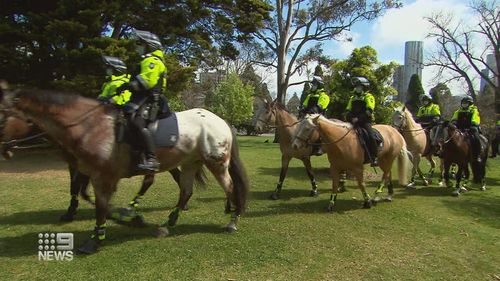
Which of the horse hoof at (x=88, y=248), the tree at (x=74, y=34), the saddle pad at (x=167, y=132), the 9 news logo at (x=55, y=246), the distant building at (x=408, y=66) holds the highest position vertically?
the distant building at (x=408, y=66)

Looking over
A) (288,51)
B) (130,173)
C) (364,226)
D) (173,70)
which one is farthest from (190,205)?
(288,51)

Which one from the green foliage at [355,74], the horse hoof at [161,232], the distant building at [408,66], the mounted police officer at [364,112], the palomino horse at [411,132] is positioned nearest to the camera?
the horse hoof at [161,232]

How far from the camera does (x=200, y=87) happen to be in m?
53.3

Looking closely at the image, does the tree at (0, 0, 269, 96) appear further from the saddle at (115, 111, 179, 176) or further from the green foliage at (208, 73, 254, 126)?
the green foliage at (208, 73, 254, 126)

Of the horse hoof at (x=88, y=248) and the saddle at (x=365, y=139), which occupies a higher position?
the saddle at (x=365, y=139)

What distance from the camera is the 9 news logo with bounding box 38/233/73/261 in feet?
16.5

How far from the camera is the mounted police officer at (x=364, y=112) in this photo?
8164 mm

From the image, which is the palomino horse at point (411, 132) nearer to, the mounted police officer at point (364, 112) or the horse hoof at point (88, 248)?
the mounted police officer at point (364, 112)

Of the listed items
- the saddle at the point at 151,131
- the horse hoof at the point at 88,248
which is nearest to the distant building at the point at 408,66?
the saddle at the point at 151,131

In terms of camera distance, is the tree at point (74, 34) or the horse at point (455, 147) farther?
the tree at point (74, 34)

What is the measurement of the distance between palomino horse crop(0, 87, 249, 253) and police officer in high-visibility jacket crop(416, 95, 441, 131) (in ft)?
26.3

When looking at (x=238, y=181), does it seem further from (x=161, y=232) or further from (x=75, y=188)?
(x=75, y=188)

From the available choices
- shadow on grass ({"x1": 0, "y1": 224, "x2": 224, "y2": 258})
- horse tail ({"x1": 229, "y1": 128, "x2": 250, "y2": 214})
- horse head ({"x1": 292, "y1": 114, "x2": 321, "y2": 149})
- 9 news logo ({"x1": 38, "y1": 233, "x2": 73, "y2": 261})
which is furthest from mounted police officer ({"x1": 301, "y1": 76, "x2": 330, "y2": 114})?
9 news logo ({"x1": 38, "y1": 233, "x2": 73, "y2": 261})

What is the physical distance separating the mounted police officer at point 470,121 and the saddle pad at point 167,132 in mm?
8587
